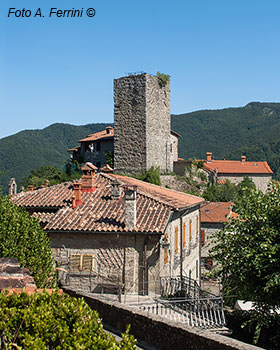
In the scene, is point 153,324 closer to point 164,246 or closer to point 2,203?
point 2,203

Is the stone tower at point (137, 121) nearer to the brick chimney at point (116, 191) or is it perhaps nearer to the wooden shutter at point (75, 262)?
the brick chimney at point (116, 191)

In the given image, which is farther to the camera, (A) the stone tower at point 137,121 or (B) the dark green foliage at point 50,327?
(A) the stone tower at point 137,121

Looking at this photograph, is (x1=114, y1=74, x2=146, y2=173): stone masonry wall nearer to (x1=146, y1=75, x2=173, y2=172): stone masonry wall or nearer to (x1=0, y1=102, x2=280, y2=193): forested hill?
(x1=146, y1=75, x2=173, y2=172): stone masonry wall

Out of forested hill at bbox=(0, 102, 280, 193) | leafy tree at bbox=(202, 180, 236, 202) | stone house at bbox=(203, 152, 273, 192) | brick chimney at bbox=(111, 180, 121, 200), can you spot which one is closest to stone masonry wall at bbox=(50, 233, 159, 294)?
brick chimney at bbox=(111, 180, 121, 200)

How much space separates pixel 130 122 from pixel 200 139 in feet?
285

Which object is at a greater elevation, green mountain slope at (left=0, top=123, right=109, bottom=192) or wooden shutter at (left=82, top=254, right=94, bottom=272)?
green mountain slope at (left=0, top=123, right=109, bottom=192)

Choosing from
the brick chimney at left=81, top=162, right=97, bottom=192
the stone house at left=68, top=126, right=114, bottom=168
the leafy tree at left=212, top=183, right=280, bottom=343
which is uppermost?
the stone house at left=68, top=126, right=114, bottom=168

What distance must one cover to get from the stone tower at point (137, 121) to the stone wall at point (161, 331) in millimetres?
31045

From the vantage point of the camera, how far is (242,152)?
98.2 meters

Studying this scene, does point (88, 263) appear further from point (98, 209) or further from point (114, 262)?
point (98, 209)

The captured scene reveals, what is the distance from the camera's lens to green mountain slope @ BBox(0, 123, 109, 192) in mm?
88981

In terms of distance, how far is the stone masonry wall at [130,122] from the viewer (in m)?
40.1

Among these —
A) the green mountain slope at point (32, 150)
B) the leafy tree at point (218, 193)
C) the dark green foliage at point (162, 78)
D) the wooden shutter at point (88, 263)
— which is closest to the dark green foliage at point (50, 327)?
the wooden shutter at point (88, 263)

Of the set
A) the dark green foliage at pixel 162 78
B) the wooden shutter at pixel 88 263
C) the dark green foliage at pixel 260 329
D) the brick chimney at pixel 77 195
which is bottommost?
the dark green foliage at pixel 260 329
